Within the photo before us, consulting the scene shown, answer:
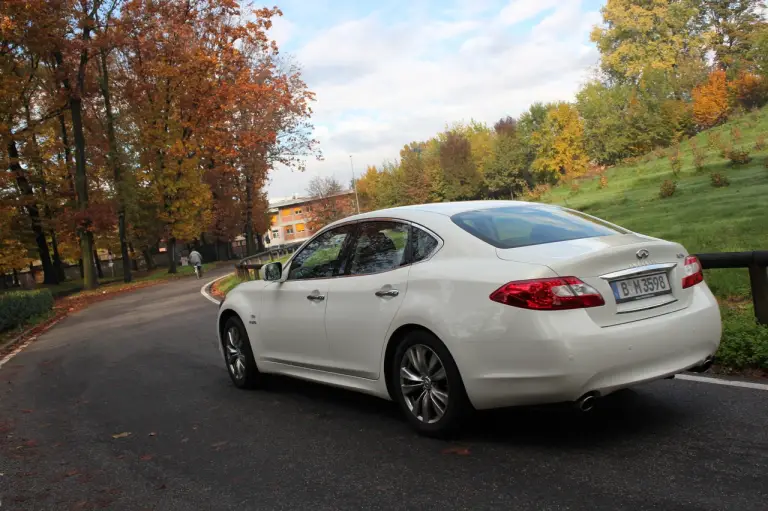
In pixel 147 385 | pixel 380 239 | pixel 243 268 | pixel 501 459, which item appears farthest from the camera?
pixel 243 268

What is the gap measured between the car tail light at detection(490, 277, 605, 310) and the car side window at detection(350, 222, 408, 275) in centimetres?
118

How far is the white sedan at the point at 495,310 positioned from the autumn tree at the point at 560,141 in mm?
61477

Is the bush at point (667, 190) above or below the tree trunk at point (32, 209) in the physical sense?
below

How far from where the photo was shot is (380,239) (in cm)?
517

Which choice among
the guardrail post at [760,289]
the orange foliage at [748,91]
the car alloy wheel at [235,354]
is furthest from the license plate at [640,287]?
the orange foliage at [748,91]

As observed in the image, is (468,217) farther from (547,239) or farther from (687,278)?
(687,278)

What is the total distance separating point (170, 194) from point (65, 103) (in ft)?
30.3

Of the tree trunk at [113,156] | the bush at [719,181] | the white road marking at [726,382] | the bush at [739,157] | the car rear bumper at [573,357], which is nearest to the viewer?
the car rear bumper at [573,357]

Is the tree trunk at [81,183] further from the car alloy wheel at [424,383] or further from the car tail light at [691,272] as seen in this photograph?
the car tail light at [691,272]

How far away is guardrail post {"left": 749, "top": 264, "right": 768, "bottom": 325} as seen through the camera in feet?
19.8

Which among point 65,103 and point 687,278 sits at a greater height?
point 65,103

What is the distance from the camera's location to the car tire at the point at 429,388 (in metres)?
4.27

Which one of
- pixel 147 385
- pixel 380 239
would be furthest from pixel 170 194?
pixel 380 239

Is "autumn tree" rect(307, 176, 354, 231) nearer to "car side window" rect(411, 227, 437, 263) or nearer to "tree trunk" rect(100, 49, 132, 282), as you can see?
"tree trunk" rect(100, 49, 132, 282)
